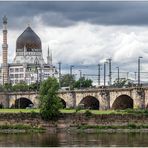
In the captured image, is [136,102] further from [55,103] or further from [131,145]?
[131,145]

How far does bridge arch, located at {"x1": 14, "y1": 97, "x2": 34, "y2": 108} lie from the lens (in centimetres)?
13950

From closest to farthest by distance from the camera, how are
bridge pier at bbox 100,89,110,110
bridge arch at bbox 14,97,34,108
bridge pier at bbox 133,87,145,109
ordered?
bridge pier at bbox 133,87,145,109 < bridge pier at bbox 100,89,110,110 < bridge arch at bbox 14,97,34,108

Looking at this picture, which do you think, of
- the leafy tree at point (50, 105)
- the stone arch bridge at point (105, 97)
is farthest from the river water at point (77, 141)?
the stone arch bridge at point (105, 97)

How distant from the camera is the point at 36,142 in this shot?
227ft

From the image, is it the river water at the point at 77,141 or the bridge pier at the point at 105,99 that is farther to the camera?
the bridge pier at the point at 105,99

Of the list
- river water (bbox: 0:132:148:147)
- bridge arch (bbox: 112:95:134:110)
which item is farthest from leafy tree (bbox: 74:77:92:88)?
river water (bbox: 0:132:148:147)

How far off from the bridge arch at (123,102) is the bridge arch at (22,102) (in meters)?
31.8

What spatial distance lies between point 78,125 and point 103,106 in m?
19.1

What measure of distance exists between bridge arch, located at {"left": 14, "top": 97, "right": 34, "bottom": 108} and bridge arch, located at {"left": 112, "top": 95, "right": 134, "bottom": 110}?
1253 inches

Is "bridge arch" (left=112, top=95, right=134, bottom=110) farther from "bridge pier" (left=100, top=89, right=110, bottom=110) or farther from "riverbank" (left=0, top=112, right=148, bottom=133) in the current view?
"riverbank" (left=0, top=112, right=148, bottom=133)

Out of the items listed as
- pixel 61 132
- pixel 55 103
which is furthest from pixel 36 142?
pixel 55 103

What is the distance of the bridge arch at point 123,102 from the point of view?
110 m

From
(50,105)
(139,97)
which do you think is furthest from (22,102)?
(50,105)

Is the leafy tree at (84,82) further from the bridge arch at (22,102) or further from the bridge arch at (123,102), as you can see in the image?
the bridge arch at (123,102)
